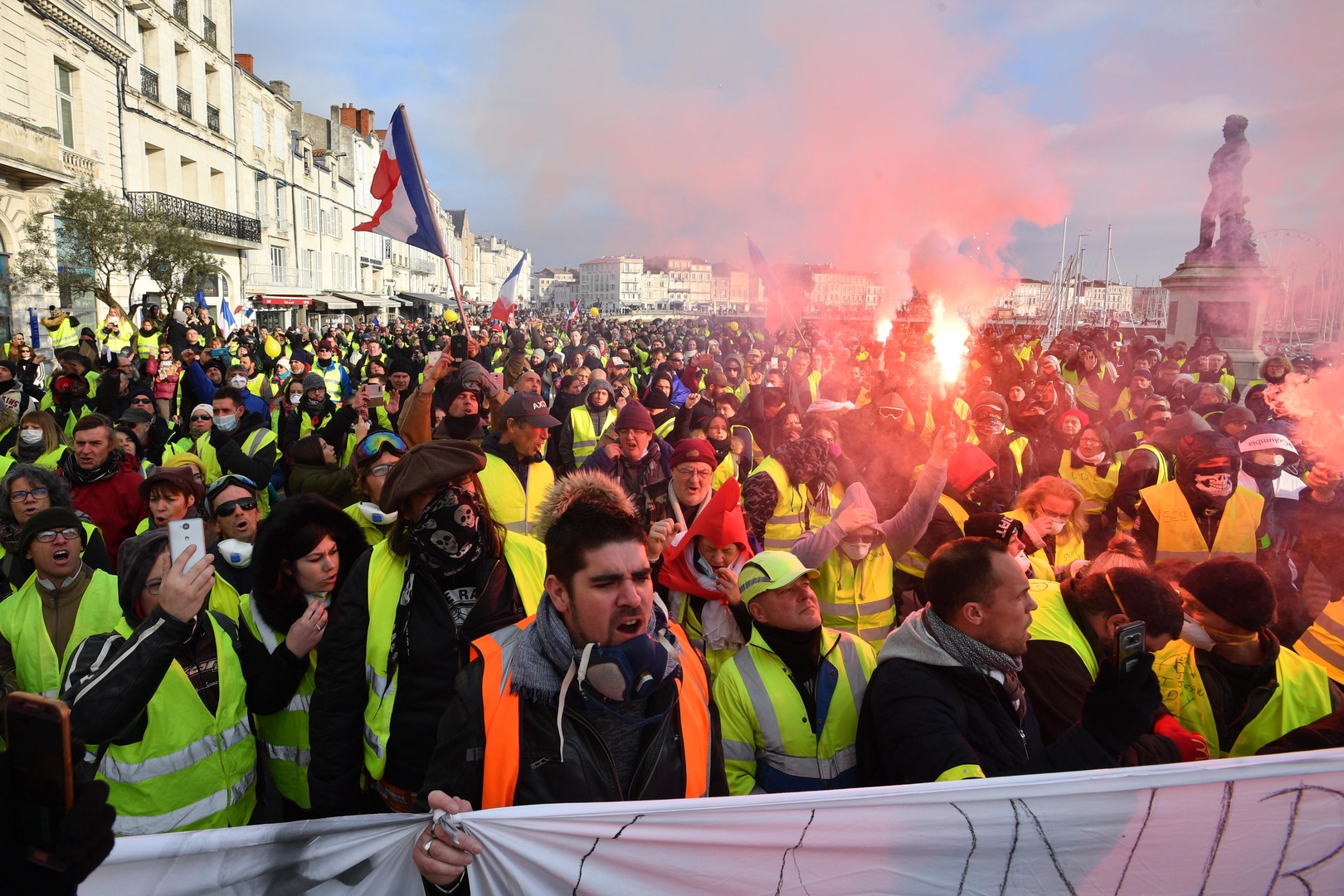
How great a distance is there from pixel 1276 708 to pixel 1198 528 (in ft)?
7.18

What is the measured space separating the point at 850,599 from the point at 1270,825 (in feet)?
6.56

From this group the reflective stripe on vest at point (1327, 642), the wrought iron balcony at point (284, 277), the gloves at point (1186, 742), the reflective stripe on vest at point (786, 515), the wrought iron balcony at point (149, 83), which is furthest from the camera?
the wrought iron balcony at point (284, 277)

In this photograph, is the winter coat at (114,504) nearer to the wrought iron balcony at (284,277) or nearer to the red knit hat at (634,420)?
the red knit hat at (634,420)

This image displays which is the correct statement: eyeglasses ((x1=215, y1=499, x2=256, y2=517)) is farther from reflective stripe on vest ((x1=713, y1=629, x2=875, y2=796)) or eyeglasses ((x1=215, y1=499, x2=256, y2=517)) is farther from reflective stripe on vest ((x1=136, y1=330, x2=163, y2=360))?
reflective stripe on vest ((x1=136, y1=330, x2=163, y2=360))

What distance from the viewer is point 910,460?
571 cm

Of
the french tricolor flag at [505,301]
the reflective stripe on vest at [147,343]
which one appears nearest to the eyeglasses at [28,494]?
the reflective stripe on vest at [147,343]

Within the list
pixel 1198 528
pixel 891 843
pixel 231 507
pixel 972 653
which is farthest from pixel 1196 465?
pixel 231 507

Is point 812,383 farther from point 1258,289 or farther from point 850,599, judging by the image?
point 1258,289

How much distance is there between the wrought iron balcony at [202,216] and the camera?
87.8ft

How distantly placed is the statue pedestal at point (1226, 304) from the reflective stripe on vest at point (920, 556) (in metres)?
13.5

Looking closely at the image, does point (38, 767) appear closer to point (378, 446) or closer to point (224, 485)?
point (224, 485)

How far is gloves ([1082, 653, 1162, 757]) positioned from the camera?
200 centimetres

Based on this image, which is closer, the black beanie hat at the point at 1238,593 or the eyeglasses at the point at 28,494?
the black beanie hat at the point at 1238,593

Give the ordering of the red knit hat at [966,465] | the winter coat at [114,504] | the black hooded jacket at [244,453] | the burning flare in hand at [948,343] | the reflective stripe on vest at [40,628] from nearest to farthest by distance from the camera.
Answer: the reflective stripe on vest at [40,628], the red knit hat at [966,465], the winter coat at [114,504], the black hooded jacket at [244,453], the burning flare in hand at [948,343]
